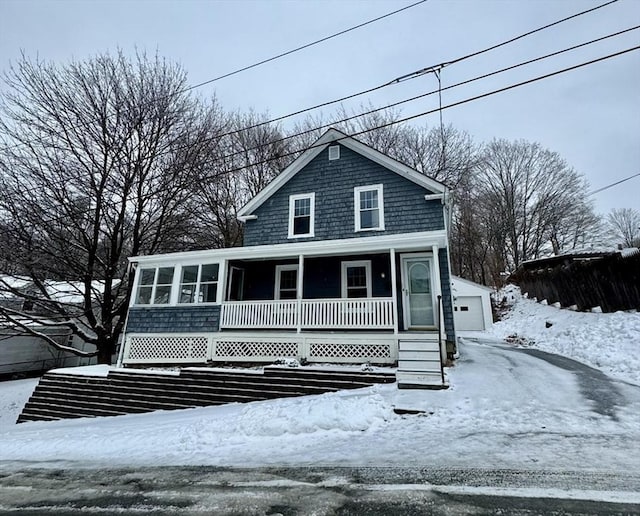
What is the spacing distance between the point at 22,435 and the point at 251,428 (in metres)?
5.35

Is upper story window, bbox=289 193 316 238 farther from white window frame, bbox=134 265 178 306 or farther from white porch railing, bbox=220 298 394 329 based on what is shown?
white window frame, bbox=134 265 178 306

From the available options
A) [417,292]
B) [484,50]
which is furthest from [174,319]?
[484,50]

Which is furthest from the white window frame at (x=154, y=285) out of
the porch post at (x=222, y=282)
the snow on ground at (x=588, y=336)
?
the snow on ground at (x=588, y=336)

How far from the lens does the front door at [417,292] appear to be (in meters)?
9.45

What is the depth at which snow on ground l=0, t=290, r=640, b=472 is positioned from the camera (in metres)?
3.79

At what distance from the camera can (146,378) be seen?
809 centimetres

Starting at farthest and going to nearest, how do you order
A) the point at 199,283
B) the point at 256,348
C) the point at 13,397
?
the point at 13,397, the point at 199,283, the point at 256,348

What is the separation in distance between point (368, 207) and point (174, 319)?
7562mm

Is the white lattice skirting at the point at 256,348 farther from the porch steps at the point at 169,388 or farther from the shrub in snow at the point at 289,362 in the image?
the porch steps at the point at 169,388

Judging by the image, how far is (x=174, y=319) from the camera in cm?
975

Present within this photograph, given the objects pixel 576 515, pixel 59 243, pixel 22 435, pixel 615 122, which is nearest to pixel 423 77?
pixel 576 515

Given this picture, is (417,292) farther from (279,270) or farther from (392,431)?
(392,431)

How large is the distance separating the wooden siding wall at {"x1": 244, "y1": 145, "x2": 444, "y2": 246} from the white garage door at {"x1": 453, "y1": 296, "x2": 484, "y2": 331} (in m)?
10.0

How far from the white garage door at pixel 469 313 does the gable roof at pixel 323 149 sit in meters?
10.5
